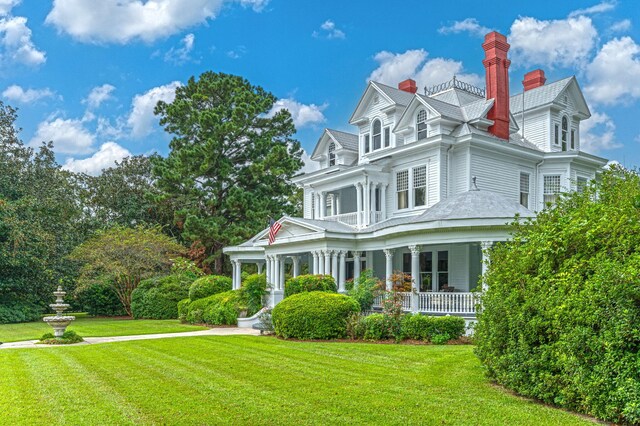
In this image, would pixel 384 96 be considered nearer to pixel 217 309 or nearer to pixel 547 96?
pixel 547 96

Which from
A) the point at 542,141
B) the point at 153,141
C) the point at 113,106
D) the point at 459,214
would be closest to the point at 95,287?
the point at 113,106

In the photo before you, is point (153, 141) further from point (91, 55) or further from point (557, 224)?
point (557, 224)

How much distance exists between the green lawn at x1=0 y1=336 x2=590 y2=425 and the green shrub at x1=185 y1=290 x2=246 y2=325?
389 inches

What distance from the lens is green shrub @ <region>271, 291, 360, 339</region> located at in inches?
641

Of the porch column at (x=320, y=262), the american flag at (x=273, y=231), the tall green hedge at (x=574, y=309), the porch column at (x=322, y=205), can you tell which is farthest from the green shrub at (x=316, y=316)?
the porch column at (x=322, y=205)

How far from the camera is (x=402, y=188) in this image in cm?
2469

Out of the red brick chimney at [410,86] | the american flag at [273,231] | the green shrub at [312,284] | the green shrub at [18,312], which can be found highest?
the red brick chimney at [410,86]

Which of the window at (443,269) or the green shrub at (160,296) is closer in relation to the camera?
the window at (443,269)

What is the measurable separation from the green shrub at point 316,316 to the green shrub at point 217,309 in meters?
7.25

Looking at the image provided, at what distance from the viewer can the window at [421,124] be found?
954 inches

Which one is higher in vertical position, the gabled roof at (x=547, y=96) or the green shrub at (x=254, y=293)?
the gabled roof at (x=547, y=96)

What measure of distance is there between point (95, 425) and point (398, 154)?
19178 mm

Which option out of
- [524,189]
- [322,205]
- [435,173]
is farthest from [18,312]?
[524,189]

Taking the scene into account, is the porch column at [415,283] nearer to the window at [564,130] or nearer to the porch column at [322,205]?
the porch column at [322,205]
